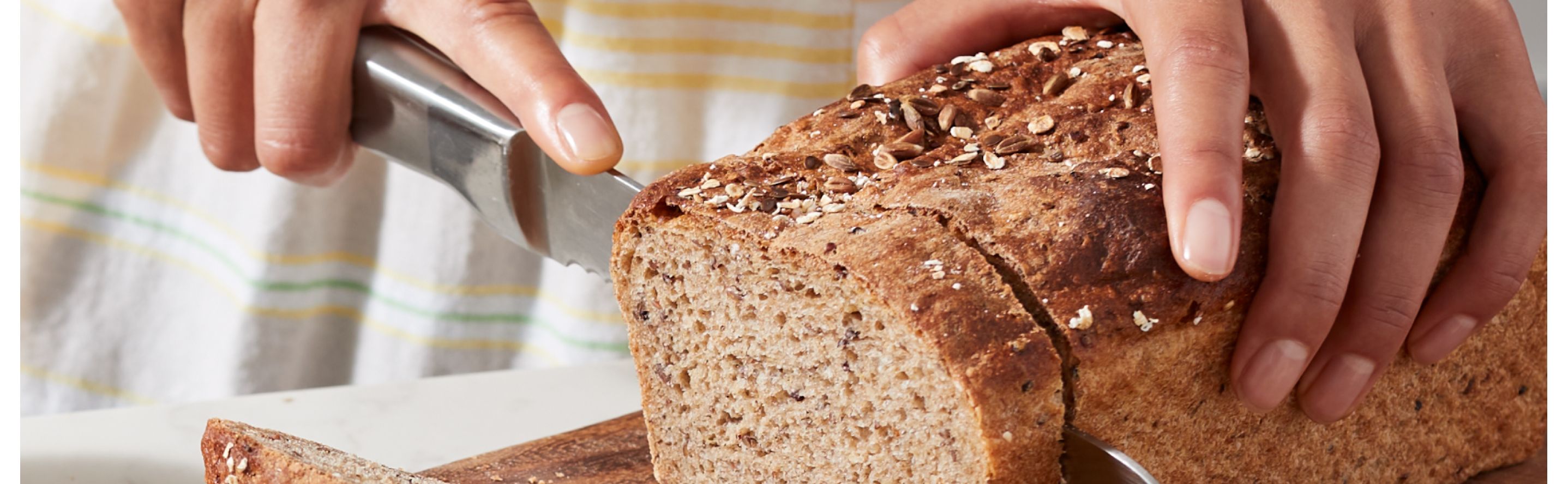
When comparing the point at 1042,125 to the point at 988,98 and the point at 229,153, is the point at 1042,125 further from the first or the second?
the point at 229,153

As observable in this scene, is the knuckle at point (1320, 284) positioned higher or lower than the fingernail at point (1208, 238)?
lower

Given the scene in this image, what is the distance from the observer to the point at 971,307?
4.30 feet

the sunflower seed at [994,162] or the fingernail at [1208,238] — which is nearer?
the fingernail at [1208,238]

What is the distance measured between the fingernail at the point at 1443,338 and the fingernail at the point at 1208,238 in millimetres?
572

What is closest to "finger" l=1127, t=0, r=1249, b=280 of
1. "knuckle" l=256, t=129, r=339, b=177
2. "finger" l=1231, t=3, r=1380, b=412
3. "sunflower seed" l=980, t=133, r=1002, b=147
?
"finger" l=1231, t=3, r=1380, b=412

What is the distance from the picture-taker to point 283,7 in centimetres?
212

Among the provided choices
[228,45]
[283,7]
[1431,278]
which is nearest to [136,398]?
[228,45]

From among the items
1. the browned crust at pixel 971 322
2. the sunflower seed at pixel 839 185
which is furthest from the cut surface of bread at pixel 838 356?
the sunflower seed at pixel 839 185

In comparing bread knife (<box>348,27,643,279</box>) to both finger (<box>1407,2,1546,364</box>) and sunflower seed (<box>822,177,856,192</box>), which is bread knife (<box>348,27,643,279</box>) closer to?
sunflower seed (<box>822,177,856,192</box>)

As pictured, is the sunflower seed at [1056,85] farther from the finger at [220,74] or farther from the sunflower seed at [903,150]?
the finger at [220,74]

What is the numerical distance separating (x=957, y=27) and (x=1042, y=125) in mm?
439

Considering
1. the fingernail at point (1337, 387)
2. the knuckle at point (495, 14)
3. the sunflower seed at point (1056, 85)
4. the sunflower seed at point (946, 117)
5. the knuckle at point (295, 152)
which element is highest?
the knuckle at point (495, 14)

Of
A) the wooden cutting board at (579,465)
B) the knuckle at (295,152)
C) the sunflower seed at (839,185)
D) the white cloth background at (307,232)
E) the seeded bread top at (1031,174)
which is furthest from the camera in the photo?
the white cloth background at (307,232)

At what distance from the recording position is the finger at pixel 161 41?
2373 mm
